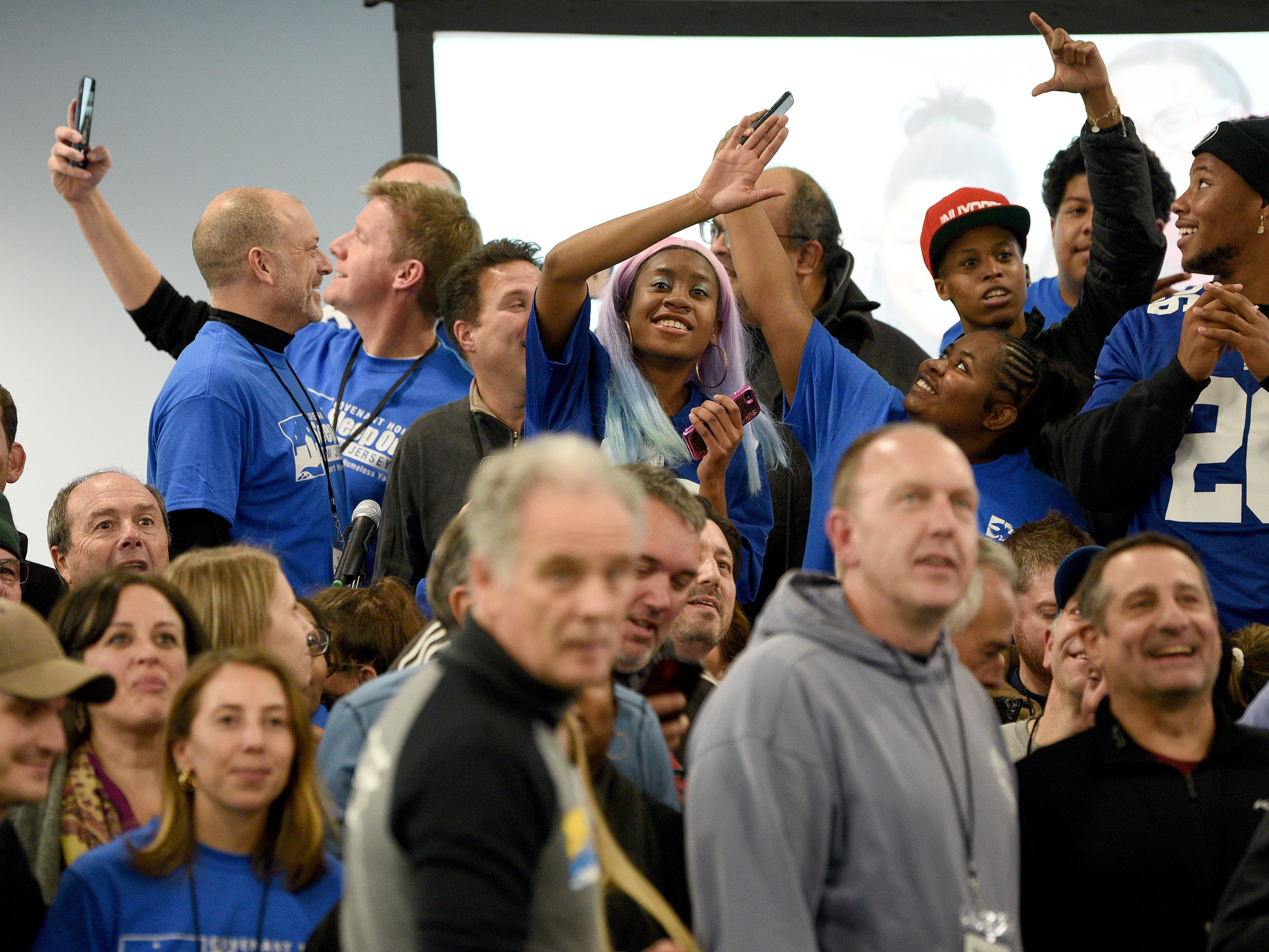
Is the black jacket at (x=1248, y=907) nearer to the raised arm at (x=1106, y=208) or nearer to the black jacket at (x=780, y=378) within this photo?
the black jacket at (x=780, y=378)

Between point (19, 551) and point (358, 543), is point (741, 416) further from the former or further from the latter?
point (19, 551)

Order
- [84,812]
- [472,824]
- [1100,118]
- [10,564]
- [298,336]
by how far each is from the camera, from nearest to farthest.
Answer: [472,824] < [84,812] < [10,564] < [1100,118] < [298,336]

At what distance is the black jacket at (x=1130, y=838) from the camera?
2021 millimetres

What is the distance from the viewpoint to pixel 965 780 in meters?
1.82

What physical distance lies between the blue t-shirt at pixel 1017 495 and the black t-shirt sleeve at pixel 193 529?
165 centimetres

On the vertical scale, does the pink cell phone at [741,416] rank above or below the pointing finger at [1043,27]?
below

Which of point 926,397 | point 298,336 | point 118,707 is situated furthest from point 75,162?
point 926,397

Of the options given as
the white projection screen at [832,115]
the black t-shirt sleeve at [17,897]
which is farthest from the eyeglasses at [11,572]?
the white projection screen at [832,115]

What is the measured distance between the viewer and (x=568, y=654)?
1399 mm

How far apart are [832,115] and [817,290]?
1561 mm

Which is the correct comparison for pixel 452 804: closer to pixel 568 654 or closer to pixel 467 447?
pixel 568 654

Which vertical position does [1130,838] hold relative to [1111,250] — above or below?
below

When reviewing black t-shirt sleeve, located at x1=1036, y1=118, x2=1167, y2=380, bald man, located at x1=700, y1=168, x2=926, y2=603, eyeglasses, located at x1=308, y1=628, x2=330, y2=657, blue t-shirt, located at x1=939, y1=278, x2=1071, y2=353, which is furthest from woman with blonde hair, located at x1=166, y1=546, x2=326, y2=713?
blue t-shirt, located at x1=939, y1=278, x2=1071, y2=353

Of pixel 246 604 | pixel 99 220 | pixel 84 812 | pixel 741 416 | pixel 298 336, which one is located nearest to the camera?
pixel 84 812
